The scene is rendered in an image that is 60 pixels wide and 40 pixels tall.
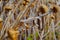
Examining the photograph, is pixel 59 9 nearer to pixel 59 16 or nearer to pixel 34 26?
pixel 34 26

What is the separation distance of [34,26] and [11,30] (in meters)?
0.67

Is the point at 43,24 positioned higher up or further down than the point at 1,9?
further down

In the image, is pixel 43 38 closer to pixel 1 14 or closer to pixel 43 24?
pixel 43 24

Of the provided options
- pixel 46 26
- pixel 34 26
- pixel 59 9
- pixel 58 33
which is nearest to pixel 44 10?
pixel 59 9

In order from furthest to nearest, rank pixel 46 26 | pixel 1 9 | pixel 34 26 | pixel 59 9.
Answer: pixel 46 26, pixel 34 26, pixel 1 9, pixel 59 9

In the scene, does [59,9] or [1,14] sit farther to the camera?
[1,14]

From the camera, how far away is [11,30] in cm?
72

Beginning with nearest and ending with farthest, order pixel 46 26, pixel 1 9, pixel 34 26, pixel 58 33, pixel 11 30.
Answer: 1. pixel 11 30
2. pixel 1 9
3. pixel 34 26
4. pixel 46 26
5. pixel 58 33

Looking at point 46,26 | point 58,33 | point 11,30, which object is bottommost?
point 58,33

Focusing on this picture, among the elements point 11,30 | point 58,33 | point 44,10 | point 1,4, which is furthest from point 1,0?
point 58,33

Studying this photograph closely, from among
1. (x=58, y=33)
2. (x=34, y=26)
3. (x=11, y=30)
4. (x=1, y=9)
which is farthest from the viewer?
(x=58, y=33)

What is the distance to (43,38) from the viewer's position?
1.41 m

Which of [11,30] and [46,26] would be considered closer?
[11,30]

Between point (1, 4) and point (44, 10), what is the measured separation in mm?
299
